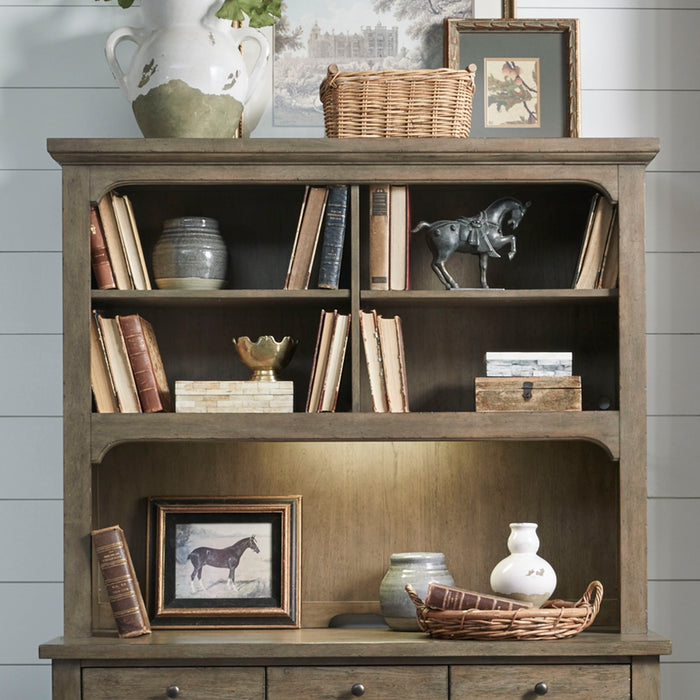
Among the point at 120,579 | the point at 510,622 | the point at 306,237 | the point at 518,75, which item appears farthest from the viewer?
the point at 518,75

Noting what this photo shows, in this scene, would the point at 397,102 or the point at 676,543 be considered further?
the point at 676,543

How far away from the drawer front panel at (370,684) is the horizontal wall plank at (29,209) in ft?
4.45

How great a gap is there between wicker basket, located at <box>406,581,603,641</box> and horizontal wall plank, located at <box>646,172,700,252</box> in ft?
3.50

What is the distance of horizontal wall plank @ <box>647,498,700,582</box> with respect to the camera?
9.00 ft

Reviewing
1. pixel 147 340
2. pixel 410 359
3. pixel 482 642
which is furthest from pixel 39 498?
pixel 482 642

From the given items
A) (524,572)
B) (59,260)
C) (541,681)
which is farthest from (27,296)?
(541,681)

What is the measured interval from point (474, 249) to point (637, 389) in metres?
0.54

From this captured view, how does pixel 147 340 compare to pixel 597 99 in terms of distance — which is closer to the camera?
pixel 147 340

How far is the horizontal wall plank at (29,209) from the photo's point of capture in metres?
2.79

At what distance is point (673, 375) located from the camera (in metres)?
2.77

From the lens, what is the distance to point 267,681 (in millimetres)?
2275

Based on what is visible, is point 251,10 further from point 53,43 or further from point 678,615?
point 678,615

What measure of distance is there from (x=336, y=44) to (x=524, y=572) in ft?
4.94

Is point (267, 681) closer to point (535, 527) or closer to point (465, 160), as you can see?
point (535, 527)
